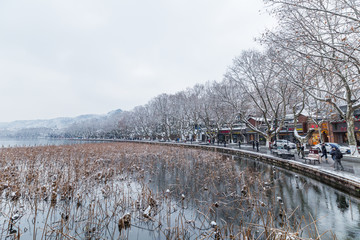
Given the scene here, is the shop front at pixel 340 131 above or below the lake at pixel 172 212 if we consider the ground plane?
above

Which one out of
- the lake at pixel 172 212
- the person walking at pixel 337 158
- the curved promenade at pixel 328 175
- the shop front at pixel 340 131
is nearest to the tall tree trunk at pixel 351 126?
the curved promenade at pixel 328 175

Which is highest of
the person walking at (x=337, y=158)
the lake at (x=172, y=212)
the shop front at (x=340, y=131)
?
the shop front at (x=340, y=131)

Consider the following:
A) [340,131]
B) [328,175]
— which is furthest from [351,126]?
[340,131]

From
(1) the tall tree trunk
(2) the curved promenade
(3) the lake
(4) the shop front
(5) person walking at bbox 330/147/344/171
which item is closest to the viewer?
(3) the lake

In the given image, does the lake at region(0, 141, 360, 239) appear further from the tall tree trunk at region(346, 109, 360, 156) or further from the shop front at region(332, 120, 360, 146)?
the shop front at region(332, 120, 360, 146)

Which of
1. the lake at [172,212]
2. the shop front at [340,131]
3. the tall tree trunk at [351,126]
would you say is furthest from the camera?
the shop front at [340,131]

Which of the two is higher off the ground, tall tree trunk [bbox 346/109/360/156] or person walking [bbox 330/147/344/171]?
tall tree trunk [bbox 346/109/360/156]

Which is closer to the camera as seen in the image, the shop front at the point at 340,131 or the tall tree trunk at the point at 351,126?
the tall tree trunk at the point at 351,126

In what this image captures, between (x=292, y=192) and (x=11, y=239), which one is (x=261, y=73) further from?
(x=11, y=239)

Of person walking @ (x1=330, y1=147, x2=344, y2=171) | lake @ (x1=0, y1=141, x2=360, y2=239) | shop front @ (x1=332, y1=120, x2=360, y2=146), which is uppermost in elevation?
shop front @ (x1=332, y1=120, x2=360, y2=146)

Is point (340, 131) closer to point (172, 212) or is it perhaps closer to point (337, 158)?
point (337, 158)

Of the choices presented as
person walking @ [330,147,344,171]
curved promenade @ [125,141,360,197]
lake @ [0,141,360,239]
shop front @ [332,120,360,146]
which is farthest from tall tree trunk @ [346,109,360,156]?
shop front @ [332,120,360,146]

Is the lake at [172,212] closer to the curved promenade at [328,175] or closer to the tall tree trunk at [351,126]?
the curved promenade at [328,175]

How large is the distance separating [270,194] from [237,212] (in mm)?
2986
